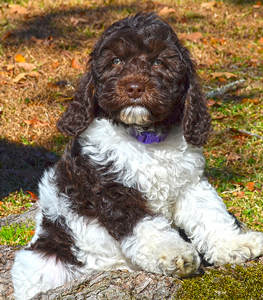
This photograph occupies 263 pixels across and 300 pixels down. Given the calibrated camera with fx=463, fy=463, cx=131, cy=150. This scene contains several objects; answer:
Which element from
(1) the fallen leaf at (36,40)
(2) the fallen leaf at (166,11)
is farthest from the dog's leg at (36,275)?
(2) the fallen leaf at (166,11)

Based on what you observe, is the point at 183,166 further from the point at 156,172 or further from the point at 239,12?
the point at 239,12

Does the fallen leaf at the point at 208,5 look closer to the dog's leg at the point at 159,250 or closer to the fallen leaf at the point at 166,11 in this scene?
the fallen leaf at the point at 166,11

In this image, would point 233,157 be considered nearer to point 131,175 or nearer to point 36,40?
point 131,175

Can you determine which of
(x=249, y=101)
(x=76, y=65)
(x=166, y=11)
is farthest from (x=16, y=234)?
(x=166, y=11)

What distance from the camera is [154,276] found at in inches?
121

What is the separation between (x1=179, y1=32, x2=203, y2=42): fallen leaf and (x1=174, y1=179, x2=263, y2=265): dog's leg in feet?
21.4

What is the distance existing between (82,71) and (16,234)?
4.26 metres

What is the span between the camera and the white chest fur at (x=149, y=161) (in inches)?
138

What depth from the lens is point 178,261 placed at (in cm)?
304

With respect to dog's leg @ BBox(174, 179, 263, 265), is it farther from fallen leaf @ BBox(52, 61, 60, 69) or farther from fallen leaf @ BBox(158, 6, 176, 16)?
fallen leaf @ BBox(158, 6, 176, 16)

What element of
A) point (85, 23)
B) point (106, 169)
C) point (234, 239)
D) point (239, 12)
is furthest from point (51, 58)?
point (234, 239)

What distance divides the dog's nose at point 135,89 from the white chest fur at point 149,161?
0.46 metres

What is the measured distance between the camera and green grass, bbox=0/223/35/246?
195 inches

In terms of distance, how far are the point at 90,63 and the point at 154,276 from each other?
5.82ft
